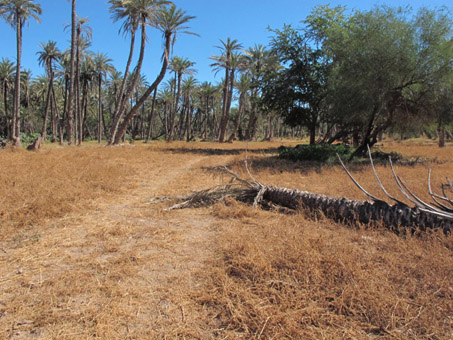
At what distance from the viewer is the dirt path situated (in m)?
2.17

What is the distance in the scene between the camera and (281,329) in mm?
2078

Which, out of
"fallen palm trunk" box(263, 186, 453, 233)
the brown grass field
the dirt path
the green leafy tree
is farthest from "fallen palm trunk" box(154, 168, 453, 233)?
the green leafy tree

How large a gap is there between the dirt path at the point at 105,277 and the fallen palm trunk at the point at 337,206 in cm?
100

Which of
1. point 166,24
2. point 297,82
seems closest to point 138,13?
point 166,24

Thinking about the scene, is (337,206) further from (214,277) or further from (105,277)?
(105,277)

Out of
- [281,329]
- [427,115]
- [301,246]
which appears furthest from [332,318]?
[427,115]

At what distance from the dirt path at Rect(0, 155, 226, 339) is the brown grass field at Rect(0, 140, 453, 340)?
1 centimetres

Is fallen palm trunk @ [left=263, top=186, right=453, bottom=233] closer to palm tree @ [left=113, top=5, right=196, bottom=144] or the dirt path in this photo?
the dirt path

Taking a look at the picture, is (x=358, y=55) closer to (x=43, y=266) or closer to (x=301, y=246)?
(x=301, y=246)

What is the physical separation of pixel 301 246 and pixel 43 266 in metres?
2.85

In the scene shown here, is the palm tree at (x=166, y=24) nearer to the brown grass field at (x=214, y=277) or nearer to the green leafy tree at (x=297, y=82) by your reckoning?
the green leafy tree at (x=297, y=82)

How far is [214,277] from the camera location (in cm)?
283

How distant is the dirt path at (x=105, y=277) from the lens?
217cm

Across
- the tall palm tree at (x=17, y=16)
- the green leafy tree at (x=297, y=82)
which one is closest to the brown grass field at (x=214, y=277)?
the green leafy tree at (x=297, y=82)
